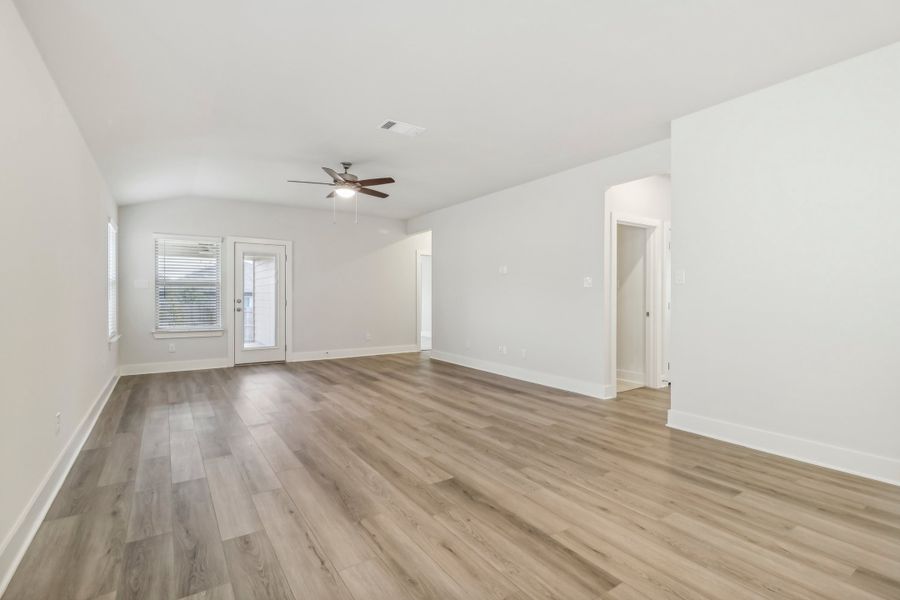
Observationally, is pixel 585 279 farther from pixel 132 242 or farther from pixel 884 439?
pixel 132 242

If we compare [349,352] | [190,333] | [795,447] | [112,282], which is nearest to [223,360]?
[190,333]

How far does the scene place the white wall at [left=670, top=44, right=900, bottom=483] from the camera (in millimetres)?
2850

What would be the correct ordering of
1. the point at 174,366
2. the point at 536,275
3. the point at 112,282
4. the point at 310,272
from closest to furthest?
the point at 112,282, the point at 536,275, the point at 174,366, the point at 310,272

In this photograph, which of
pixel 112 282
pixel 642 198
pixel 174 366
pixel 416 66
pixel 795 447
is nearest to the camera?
pixel 416 66

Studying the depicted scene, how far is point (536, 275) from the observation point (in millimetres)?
5945

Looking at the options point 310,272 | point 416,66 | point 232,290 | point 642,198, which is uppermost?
point 416,66

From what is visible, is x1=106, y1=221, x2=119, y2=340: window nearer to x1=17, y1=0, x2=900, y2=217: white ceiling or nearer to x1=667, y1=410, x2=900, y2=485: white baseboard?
x1=17, y1=0, x2=900, y2=217: white ceiling

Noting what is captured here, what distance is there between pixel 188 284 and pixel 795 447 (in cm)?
786

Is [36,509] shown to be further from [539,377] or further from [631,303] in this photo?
[631,303]

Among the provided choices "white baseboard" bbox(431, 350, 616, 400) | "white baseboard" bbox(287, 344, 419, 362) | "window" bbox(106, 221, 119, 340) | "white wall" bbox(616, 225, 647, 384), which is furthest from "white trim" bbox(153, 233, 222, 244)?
"white wall" bbox(616, 225, 647, 384)

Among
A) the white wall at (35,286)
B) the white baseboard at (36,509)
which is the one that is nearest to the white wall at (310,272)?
the white wall at (35,286)

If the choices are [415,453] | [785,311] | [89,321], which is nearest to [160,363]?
[89,321]

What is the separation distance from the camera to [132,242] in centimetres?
652

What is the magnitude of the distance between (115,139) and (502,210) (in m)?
4.63
